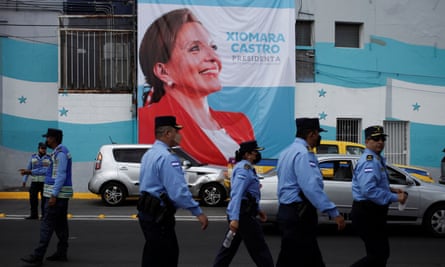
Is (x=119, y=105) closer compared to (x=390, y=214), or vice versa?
(x=390, y=214)

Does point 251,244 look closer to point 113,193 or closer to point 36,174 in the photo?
point 36,174

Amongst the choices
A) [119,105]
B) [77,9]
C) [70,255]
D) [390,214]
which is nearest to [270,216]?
[390,214]

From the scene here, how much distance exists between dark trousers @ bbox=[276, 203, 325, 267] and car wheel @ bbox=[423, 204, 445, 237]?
6206mm

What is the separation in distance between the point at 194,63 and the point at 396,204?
9.35 meters

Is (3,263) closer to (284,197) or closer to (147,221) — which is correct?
(147,221)

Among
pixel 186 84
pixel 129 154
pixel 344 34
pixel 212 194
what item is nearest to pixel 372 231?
pixel 212 194

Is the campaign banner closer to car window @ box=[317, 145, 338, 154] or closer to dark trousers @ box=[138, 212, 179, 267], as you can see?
car window @ box=[317, 145, 338, 154]

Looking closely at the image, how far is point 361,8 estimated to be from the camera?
20.0 meters

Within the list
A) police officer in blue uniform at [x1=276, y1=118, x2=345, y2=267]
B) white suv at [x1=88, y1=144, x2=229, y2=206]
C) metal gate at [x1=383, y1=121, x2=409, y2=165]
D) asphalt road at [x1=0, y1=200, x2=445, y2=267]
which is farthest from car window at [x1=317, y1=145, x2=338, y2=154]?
police officer in blue uniform at [x1=276, y1=118, x2=345, y2=267]

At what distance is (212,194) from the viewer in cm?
1558

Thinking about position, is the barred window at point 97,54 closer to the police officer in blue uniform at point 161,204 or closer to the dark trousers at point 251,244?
the dark trousers at point 251,244

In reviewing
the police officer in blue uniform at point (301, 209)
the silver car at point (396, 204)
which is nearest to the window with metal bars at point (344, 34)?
the silver car at point (396, 204)

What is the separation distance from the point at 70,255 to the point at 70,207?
689 centimetres

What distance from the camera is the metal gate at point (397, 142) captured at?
2000cm
